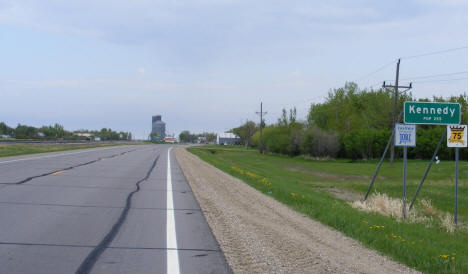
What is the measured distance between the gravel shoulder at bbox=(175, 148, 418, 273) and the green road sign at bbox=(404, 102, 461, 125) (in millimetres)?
4863

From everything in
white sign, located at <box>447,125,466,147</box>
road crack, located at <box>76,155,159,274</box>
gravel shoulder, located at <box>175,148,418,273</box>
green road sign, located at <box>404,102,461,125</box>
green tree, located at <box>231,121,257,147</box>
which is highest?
green tree, located at <box>231,121,257,147</box>

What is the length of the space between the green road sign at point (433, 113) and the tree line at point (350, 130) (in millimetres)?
41142

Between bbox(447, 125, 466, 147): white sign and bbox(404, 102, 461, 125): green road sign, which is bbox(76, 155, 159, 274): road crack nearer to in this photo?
bbox(404, 102, 461, 125): green road sign

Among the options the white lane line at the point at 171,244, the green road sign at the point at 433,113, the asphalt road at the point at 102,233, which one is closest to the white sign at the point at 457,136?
the green road sign at the point at 433,113

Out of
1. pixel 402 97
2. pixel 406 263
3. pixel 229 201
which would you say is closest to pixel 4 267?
pixel 406 263

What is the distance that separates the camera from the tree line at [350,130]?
6238 cm

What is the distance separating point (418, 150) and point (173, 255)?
6039cm

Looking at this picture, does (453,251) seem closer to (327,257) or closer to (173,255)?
(327,257)

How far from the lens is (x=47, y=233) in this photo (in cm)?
802

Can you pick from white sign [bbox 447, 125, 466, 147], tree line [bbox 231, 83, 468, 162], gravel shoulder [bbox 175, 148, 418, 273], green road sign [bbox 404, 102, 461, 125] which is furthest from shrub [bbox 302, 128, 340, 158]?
gravel shoulder [bbox 175, 148, 418, 273]

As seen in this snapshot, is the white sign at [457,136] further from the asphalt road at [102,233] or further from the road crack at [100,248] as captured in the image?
the road crack at [100,248]

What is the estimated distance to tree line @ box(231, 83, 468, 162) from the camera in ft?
205

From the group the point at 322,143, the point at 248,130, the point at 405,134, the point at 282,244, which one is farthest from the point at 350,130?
the point at 248,130

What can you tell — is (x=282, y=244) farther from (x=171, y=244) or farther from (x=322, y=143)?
(x=322, y=143)
